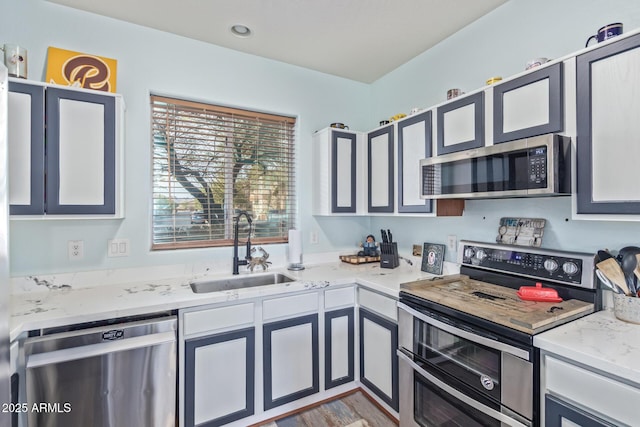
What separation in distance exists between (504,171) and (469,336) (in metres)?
0.82

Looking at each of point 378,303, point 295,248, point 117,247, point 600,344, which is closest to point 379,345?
point 378,303

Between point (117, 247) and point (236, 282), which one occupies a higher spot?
point (117, 247)

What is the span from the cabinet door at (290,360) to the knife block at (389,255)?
774 millimetres

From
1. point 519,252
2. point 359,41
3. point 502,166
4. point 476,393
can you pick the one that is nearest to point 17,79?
point 359,41

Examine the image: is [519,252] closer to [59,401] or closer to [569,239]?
[569,239]

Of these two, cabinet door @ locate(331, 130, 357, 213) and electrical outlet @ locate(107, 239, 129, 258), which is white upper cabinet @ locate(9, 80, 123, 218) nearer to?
electrical outlet @ locate(107, 239, 129, 258)

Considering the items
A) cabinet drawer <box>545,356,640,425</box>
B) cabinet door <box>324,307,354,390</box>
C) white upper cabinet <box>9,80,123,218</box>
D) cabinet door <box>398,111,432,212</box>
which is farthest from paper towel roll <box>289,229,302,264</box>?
cabinet drawer <box>545,356,640,425</box>

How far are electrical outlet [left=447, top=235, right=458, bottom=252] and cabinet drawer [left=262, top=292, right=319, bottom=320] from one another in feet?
3.47

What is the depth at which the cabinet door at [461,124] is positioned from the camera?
176 centimetres

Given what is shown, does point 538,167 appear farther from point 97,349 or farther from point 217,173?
point 97,349

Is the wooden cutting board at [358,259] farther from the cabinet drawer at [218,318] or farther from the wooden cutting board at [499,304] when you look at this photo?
the cabinet drawer at [218,318]

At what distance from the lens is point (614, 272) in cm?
133

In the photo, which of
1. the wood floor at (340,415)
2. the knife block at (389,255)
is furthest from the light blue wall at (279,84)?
the wood floor at (340,415)

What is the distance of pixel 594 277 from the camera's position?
143 cm
